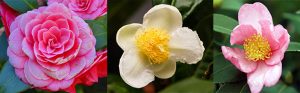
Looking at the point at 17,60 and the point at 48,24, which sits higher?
the point at 48,24

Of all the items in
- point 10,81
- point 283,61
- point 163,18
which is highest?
point 163,18

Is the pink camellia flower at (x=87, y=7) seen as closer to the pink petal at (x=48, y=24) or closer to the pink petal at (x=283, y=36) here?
the pink petal at (x=48, y=24)

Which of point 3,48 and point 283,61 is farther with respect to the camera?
point 3,48

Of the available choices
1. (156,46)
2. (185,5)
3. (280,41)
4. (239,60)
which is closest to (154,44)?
(156,46)

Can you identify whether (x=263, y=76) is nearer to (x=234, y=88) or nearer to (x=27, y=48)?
(x=234, y=88)

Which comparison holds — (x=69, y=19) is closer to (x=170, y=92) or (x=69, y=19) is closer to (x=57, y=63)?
(x=57, y=63)

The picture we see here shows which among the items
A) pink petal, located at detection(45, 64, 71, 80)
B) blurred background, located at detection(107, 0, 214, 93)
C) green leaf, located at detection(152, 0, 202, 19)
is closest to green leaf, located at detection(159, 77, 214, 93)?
blurred background, located at detection(107, 0, 214, 93)

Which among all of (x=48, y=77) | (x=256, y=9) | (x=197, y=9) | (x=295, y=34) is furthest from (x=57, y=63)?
(x=295, y=34)
